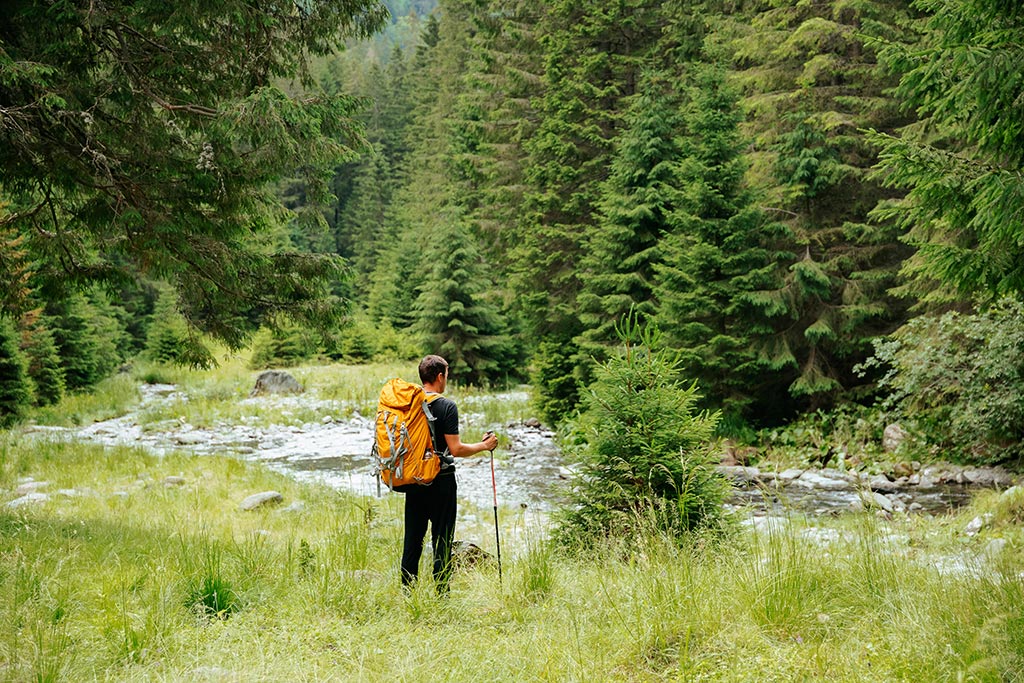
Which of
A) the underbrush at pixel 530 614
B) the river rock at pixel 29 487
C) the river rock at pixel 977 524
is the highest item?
the underbrush at pixel 530 614

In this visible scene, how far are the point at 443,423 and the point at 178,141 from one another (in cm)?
462

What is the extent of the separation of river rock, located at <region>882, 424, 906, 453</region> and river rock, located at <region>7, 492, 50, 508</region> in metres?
12.0

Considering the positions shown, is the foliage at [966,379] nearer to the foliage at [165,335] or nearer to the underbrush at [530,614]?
the underbrush at [530,614]

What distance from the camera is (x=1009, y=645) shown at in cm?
285

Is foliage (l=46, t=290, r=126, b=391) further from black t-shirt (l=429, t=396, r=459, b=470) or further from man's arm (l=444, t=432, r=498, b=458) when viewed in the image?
man's arm (l=444, t=432, r=498, b=458)

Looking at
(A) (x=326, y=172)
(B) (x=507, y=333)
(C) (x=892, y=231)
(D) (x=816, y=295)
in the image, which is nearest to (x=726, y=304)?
(D) (x=816, y=295)

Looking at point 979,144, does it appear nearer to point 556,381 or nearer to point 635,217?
point 635,217

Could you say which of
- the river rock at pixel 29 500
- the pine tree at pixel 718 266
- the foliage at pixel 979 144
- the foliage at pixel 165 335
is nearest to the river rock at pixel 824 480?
the pine tree at pixel 718 266

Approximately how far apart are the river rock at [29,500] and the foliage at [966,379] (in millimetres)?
11781

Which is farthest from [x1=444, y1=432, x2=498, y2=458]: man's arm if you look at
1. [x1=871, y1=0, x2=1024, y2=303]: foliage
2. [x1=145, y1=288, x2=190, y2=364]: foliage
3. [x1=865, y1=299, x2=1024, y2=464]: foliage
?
[x1=145, y1=288, x2=190, y2=364]: foliage

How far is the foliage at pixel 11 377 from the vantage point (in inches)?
587

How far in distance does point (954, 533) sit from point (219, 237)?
7.40 metres

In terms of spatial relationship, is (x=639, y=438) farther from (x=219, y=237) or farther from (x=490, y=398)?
(x=490, y=398)

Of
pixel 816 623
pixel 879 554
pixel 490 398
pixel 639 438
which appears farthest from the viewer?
pixel 490 398
